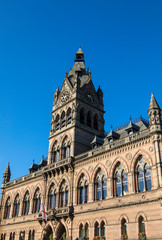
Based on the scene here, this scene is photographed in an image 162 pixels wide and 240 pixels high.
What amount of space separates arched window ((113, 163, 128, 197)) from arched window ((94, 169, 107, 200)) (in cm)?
183

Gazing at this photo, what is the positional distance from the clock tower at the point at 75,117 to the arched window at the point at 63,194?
4.50 metres

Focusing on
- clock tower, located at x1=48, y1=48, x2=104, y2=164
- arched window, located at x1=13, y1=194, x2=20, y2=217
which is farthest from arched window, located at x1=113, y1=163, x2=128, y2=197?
arched window, located at x1=13, y1=194, x2=20, y2=217

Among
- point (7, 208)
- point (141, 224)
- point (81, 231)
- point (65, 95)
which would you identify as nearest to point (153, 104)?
point (141, 224)

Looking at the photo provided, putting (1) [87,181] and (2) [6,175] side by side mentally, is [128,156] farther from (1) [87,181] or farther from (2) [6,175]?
(2) [6,175]

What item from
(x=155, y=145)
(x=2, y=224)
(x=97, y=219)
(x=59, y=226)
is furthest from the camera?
(x=2, y=224)

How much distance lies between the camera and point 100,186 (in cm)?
3309

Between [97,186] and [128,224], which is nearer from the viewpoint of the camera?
[128,224]

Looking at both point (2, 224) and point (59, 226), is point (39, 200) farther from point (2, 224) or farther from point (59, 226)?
point (2, 224)

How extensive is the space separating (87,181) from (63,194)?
531 centimetres

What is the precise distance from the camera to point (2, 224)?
Answer: 49.3m

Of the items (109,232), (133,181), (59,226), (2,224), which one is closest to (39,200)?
(59,226)

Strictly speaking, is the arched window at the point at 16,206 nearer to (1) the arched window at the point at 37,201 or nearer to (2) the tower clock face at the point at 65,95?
(1) the arched window at the point at 37,201

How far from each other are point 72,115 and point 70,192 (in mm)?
12095

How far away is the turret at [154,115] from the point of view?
28.2 metres
